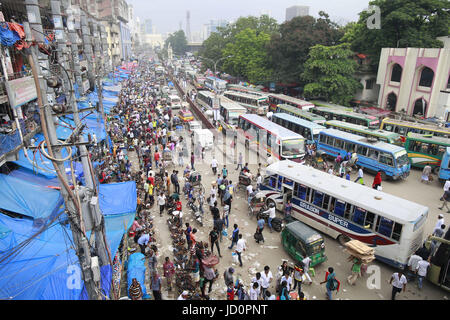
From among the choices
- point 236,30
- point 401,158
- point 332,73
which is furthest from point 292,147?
point 236,30

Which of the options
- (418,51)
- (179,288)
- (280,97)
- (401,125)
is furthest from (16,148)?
(418,51)

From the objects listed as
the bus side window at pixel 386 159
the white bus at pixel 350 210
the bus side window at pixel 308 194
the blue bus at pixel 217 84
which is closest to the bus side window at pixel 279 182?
the white bus at pixel 350 210

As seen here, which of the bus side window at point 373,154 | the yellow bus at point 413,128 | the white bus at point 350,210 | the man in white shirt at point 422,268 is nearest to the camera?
the man in white shirt at point 422,268

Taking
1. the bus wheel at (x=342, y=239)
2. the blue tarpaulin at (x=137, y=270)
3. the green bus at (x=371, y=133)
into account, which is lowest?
the bus wheel at (x=342, y=239)

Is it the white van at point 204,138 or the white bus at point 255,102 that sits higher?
the white bus at point 255,102

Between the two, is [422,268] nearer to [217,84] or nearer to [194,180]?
[194,180]

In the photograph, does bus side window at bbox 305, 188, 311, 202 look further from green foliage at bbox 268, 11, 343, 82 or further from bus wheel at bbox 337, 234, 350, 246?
green foliage at bbox 268, 11, 343, 82

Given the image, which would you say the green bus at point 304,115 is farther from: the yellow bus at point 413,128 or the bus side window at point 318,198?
the bus side window at point 318,198
